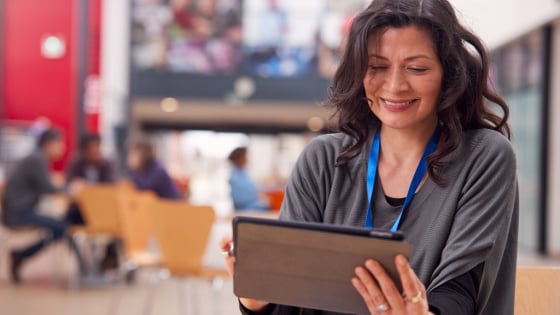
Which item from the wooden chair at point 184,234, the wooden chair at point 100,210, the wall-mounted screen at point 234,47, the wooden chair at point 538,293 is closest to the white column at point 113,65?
the wall-mounted screen at point 234,47

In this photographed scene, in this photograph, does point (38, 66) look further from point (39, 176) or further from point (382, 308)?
point (382, 308)

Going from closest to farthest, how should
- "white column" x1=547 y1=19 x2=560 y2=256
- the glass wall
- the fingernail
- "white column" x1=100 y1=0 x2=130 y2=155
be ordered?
the fingernail < "white column" x1=547 y1=19 x2=560 y2=256 < the glass wall < "white column" x1=100 y1=0 x2=130 y2=155

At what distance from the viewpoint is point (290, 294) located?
1436 mm

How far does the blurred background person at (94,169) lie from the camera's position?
298 inches

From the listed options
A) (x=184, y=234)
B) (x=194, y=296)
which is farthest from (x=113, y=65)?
(x=184, y=234)

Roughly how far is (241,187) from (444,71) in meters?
6.51

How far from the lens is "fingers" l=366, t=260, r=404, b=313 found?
1.29m

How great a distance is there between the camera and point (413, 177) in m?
1.64

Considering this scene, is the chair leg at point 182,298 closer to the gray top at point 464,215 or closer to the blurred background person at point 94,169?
the blurred background person at point 94,169

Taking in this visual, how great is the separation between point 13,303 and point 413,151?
16.8ft

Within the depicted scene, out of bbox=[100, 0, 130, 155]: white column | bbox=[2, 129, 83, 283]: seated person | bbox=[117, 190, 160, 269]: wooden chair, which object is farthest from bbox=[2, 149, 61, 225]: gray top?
bbox=[100, 0, 130, 155]: white column

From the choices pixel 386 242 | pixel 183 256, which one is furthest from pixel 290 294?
pixel 183 256

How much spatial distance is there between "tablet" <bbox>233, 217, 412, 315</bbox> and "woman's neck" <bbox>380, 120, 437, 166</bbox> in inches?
16.2

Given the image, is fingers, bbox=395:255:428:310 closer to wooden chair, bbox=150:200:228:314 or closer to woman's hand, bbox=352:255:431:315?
woman's hand, bbox=352:255:431:315
